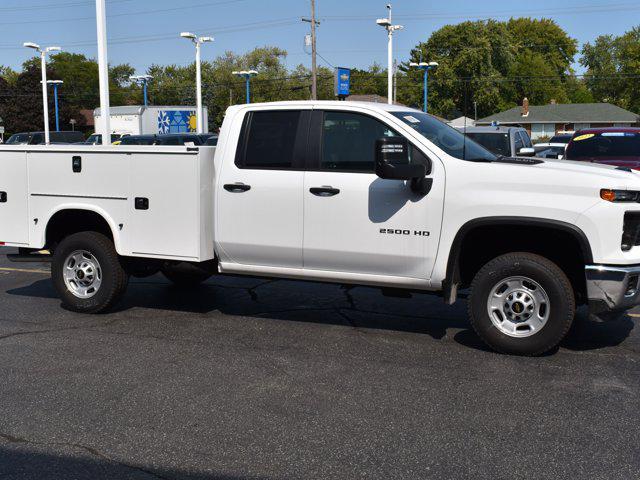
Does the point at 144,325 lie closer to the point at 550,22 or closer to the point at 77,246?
the point at 77,246

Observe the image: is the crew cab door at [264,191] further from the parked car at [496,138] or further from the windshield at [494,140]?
the windshield at [494,140]

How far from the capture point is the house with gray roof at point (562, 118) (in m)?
87.5

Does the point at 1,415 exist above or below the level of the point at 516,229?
below

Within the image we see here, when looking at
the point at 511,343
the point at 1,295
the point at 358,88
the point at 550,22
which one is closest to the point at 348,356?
the point at 511,343

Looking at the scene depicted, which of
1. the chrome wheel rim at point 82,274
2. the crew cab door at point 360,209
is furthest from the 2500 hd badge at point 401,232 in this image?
the chrome wheel rim at point 82,274

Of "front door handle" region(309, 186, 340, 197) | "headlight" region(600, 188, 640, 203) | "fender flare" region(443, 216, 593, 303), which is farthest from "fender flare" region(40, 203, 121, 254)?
"headlight" region(600, 188, 640, 203)

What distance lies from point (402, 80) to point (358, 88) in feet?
39.4

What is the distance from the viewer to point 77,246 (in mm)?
7590

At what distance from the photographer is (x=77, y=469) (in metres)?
A: 4.13

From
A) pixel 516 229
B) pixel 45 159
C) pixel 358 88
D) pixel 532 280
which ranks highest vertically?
pixel 358 88

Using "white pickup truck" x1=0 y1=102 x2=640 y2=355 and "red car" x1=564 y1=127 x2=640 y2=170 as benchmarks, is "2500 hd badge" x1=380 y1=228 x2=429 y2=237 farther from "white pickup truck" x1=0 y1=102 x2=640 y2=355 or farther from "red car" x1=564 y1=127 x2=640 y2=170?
"red car" x1=564 y1=127 x2=640 y2=170

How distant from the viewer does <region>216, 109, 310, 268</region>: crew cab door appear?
6.71 meters

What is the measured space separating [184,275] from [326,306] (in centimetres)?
197

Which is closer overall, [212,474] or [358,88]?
[212,474]
